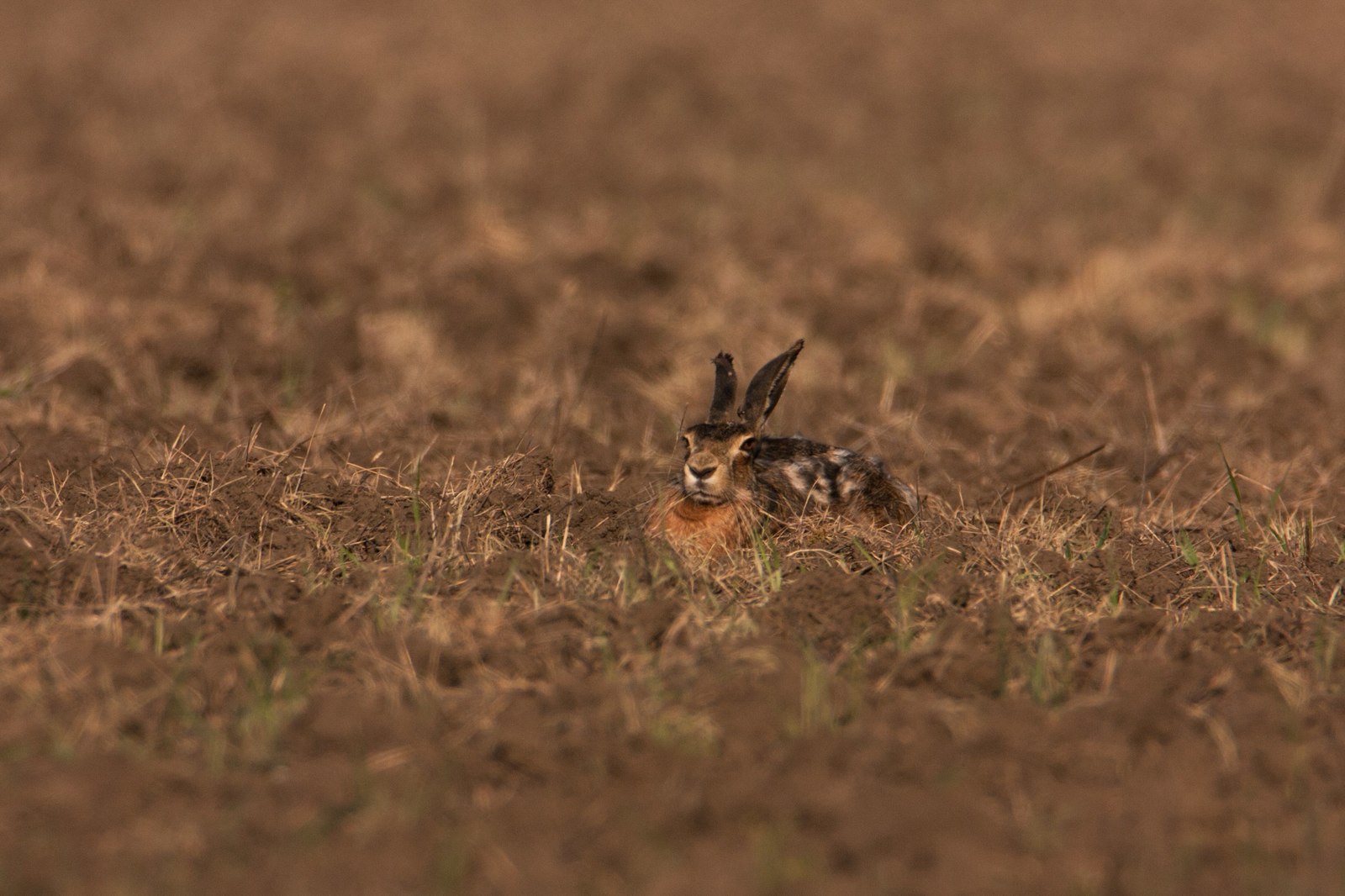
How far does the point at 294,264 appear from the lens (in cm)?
1070

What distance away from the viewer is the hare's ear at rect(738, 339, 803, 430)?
6.13 m

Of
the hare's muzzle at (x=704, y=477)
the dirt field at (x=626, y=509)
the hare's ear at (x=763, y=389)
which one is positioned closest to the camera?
the dirt field at (x=626, y=509)

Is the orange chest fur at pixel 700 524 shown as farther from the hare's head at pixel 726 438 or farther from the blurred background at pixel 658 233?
the blurred background at pixel 658 233

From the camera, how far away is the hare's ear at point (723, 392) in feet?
20.1

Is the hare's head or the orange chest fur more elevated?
the hare's head

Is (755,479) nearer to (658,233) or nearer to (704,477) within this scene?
(704,477)

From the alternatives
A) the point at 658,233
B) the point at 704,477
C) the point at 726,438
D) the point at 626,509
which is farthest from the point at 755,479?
the point at 658,233

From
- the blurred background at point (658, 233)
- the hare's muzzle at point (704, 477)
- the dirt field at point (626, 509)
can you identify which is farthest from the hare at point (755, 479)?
the blurred background at point (658, 233)

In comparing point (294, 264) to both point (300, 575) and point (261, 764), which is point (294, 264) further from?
point (261, 764)

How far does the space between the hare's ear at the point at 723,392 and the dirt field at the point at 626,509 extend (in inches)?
20.3

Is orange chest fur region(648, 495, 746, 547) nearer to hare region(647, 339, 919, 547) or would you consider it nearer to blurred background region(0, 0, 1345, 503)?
hare region(647, 339, 919, 547)

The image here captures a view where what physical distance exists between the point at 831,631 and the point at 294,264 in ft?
21.4

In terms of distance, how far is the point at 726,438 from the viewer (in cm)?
595

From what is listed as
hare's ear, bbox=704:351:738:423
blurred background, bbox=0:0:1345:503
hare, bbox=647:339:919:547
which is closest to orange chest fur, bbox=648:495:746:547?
hare, bbox=647:339:919:547
